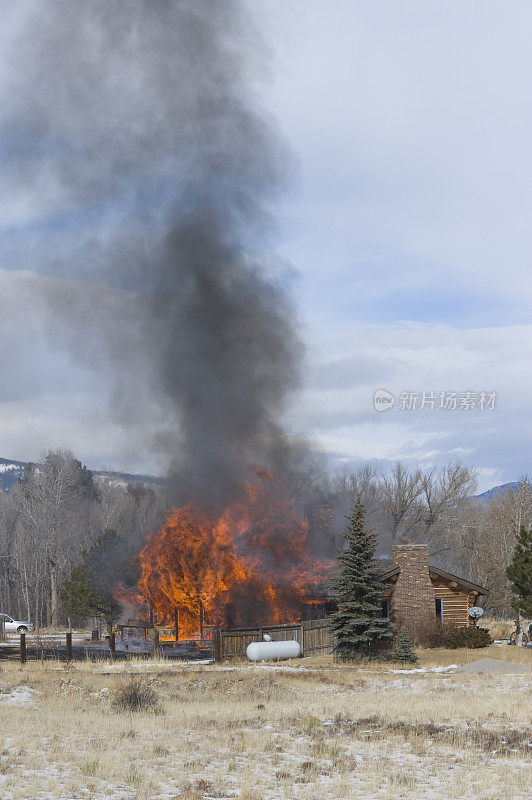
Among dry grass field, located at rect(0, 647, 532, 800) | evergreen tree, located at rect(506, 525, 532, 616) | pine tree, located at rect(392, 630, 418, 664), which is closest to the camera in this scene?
dry grass field, located at rect(0, 647, 532, 800)

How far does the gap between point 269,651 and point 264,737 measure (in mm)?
16315

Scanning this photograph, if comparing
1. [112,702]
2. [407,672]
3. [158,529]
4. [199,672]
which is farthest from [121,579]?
[112,702]

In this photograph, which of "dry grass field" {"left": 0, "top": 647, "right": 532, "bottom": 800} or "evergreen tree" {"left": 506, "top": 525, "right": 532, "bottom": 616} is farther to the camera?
"evergreen tree" {"left": 506, "top": 525, "right": 532, "bottom": 616}

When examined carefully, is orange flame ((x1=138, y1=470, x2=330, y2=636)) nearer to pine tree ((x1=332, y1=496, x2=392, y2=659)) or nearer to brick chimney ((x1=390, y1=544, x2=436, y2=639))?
brick chimney ((x1=390, y1=544, x2=436, y2=639))

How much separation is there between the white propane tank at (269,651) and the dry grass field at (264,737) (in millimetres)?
5187

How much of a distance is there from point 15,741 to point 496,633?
33.9 meters

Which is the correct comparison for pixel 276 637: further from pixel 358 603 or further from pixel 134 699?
Result: pixel 134 699

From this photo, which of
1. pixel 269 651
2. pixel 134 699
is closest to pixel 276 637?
pixel 269 651

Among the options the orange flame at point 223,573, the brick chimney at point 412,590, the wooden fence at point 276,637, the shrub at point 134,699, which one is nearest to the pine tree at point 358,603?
the wooden fence at point 276,637

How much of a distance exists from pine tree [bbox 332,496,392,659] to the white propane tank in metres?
2.04

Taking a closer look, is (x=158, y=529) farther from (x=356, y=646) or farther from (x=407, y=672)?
(x=407, y=672)

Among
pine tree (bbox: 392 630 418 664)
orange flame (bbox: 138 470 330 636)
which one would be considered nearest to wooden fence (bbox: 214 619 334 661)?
pine tree (bbox: 392 630 418 664)

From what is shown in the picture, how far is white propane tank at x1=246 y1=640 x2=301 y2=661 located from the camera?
30844 mm

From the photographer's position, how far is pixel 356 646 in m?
31.2
